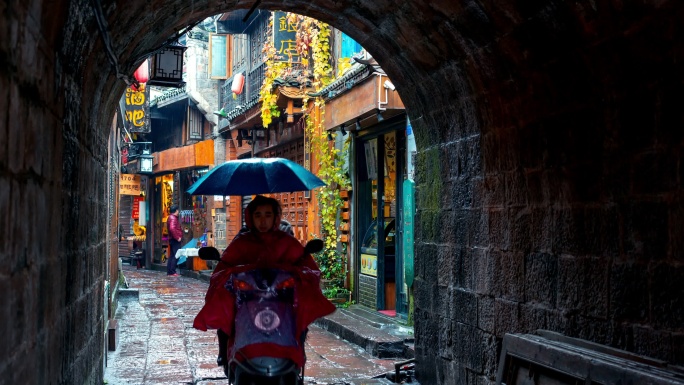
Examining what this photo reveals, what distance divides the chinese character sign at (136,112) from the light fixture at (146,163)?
6.98 meters

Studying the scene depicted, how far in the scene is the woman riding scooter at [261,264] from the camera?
582 centimetres

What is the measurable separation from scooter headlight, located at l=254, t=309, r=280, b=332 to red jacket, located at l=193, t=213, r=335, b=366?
0.16 m

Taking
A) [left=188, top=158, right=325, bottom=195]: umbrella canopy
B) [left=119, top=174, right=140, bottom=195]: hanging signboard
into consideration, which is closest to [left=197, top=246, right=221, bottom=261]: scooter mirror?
Result: [left=188, top=158, right=325, bottom=195]: umbrella canopy

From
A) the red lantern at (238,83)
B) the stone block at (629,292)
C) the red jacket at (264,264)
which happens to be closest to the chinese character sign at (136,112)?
the red lantern at (238,83)

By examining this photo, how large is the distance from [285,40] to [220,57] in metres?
8.90

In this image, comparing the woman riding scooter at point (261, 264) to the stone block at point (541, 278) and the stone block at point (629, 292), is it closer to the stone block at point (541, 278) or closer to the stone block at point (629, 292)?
the stone block at point (541, 278)

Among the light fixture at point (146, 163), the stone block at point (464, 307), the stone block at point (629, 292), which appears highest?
the light fixture at point (146, 163)

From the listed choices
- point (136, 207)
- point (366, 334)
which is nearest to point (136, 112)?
point (136, 207)

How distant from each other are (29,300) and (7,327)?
1.57 ft

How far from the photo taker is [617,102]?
4.88 m

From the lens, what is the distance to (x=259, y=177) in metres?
7.85

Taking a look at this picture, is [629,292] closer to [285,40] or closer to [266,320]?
[266,320]

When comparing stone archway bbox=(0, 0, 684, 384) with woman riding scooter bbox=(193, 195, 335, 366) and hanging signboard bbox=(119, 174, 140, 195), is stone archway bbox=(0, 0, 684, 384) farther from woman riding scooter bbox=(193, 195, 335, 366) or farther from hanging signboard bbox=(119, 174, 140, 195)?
hanging signboard bbox=(119, 174, 140, 195)

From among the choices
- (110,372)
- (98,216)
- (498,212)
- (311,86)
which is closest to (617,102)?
(498,212)
